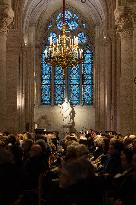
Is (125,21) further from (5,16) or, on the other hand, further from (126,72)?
(5,16)

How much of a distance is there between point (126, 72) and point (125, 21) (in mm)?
2158

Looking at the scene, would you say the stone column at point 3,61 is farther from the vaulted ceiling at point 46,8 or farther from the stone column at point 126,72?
the vaulted ceiling at point 46,8

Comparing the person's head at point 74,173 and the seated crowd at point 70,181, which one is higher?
the person's head at point 74,173

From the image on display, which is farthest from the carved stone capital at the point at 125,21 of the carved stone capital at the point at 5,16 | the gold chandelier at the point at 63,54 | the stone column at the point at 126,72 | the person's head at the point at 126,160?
the person's head at the point at 126,160

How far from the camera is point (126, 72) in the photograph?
25484mm

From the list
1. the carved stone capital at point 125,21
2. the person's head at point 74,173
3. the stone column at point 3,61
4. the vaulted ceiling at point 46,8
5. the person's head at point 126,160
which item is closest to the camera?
the person's head at point 74,173

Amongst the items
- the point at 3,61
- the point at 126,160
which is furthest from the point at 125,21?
the point at 126,160

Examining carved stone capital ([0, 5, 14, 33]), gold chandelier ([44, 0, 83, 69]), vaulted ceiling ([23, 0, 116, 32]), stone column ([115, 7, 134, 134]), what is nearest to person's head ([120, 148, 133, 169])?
stone column ([115, 7, 134, 134])

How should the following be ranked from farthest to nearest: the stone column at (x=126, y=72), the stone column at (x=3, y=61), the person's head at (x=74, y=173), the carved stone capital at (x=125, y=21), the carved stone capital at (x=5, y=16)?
the stone column at (x=126, y=72) → the carved stone capital at (x=125, y=21) → the carved stone capital at (x=5, y=16) → the stone column at (x=3, y=61) → the person's head at (x=74, y=173)

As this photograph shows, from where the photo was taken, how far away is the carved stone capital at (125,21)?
25000 millimetres

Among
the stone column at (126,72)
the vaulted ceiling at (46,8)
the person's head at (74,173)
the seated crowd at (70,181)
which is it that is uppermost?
the vaulted ceiling at (46,8)

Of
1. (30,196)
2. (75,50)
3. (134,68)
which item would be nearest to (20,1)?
(75,50)

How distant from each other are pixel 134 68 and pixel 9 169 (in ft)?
53.5

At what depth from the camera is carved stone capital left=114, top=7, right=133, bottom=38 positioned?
25000 mm
